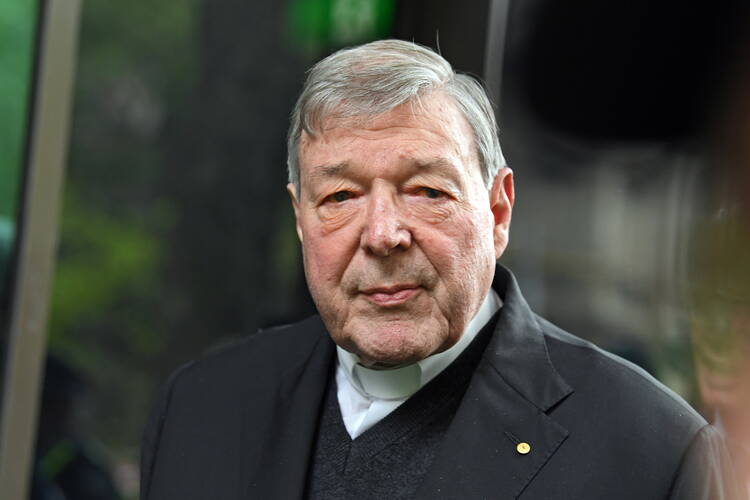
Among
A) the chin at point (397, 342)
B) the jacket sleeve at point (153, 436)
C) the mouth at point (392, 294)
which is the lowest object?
the jacket sleeve at point (153, 436)

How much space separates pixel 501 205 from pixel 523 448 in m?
0.48

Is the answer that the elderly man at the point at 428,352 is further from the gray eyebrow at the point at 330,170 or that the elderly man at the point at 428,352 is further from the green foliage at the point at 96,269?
the green foliage at the point at 96,269

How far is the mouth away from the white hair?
27 cm

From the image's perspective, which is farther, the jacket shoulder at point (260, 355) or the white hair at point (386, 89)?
the jacket shoulder at point (260, 355)

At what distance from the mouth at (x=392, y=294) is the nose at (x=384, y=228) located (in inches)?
2.5

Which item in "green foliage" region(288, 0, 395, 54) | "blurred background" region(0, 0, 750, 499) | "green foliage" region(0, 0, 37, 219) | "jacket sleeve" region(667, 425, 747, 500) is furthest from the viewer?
"green foliage" region(288, 0, 395, 54)

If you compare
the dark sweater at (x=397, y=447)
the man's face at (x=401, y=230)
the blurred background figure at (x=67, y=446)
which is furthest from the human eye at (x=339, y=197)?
the blurred background figure at (x=67, y=446)

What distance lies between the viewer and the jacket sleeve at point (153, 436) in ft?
7.90

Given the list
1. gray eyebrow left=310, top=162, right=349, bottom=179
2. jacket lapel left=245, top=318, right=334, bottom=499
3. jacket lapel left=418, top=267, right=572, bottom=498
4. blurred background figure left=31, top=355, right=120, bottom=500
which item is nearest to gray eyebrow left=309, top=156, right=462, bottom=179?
gray eyebrow left=310, top=162, right=349, bottom=179

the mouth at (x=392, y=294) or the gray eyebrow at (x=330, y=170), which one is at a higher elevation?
the gray eyebrow at (x=330, y=170)

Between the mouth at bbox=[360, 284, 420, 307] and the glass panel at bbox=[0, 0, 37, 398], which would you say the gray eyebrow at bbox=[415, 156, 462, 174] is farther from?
the glass panel at bbox=[0, 0, 37, 398]

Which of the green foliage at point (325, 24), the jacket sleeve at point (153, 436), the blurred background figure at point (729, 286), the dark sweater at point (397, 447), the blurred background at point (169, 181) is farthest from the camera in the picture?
the green foliage at point (325, 24)

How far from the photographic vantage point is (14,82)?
381cm

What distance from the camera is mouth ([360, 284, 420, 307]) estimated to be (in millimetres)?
2049
